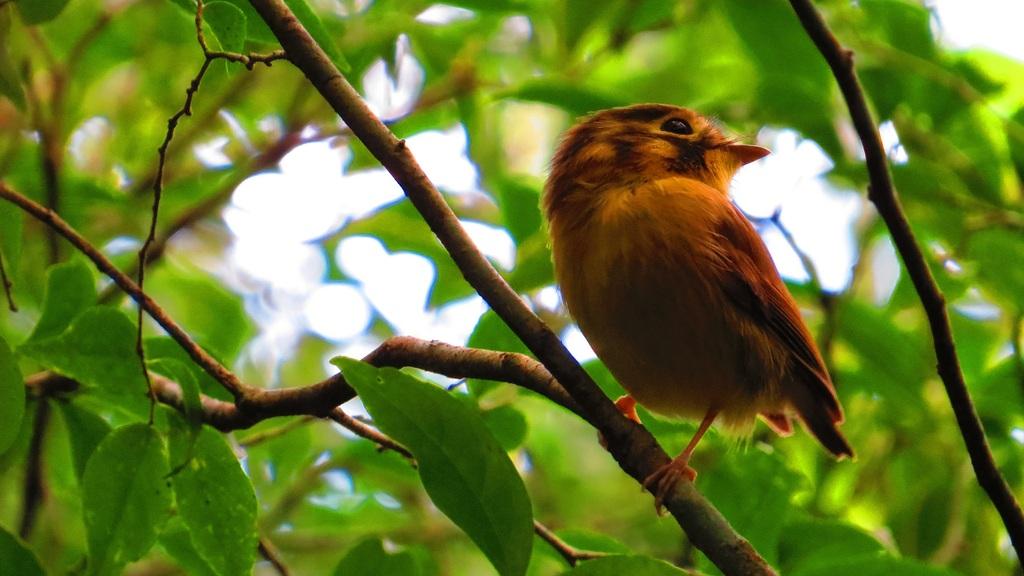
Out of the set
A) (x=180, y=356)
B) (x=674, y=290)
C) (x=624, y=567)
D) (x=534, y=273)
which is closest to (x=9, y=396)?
(x=180, y=356)

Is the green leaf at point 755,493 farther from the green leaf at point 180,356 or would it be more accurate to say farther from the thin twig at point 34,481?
the thin twig at point 34,481

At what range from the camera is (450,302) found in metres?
3.64

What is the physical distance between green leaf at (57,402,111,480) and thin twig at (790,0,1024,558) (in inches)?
64.8

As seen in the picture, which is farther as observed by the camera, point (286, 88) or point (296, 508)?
point (286, 88)

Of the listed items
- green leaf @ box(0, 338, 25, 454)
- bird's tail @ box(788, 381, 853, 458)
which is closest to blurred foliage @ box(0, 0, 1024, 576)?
green leaf @ box(0, 338, 25, 454)

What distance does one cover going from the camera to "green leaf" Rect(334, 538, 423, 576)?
2471 millimetres

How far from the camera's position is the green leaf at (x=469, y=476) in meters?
2.03

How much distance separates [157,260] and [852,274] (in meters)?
2.23

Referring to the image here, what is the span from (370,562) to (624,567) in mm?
724

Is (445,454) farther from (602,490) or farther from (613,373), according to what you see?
(602,490)

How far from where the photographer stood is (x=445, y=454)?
204 centimetres

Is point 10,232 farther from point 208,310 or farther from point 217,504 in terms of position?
point 208,310

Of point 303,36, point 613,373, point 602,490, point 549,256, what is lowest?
point 602,490

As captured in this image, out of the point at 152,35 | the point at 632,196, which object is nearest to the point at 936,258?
the point at 632,196
